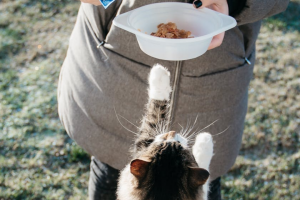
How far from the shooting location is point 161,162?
119cm

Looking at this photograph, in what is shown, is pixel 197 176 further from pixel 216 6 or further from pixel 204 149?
pixel 216 6

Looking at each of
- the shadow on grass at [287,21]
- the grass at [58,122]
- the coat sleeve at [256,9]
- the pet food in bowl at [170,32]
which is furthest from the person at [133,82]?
the shadow on grass at [287,21]

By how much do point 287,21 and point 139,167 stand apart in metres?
2.74

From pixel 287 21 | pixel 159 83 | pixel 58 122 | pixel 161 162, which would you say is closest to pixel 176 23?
pixel 159 83

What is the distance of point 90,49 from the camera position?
120 centimetres

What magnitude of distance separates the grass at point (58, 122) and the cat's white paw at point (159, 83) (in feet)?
3.27

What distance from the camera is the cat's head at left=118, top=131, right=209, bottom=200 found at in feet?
3.75

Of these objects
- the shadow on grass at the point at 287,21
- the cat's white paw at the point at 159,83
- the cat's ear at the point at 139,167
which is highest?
the cat's white paw at the point at 159,83

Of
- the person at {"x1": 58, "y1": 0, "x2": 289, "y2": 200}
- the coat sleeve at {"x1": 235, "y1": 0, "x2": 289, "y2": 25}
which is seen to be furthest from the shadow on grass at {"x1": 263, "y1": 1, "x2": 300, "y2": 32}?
the coat sleeve at {"x1": 235, "y1": 0, "x2": 289, "y2": 25}

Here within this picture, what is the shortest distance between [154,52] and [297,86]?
206 centimetres

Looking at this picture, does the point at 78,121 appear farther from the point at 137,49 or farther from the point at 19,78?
the point at 19,78

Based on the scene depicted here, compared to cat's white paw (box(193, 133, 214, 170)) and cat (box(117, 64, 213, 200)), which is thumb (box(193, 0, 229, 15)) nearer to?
cat (box(117, 64, 213, 200))

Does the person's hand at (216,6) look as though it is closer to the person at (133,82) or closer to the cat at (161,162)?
the person at (133,82)

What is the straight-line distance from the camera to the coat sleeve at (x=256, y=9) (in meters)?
1.00
